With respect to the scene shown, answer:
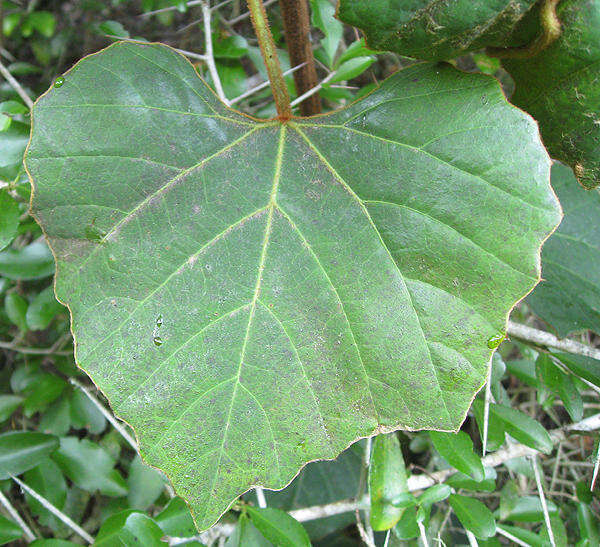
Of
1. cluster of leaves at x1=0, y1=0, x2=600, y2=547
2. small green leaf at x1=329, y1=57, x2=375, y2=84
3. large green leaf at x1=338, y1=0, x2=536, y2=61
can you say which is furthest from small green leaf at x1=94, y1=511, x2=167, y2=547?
small green leaf at x1=329, y1=57, x2=375, y2=84

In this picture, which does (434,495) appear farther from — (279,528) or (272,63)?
(272,63)

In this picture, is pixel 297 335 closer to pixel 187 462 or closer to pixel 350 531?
pixel 187 462

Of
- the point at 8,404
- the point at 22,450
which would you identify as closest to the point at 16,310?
the point at 8,404

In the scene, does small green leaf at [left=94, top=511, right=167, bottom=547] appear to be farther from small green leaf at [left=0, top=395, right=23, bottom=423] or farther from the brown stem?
the brown stem

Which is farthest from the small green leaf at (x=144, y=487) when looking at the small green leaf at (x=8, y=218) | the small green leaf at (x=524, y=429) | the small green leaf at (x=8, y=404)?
the small green leaf at (x=524, y=429)

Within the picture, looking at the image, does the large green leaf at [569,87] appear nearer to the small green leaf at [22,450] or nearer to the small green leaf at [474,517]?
the small green leaf at [474,517]

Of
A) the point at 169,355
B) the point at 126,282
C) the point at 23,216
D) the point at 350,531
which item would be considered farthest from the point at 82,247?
the point at 350,531
